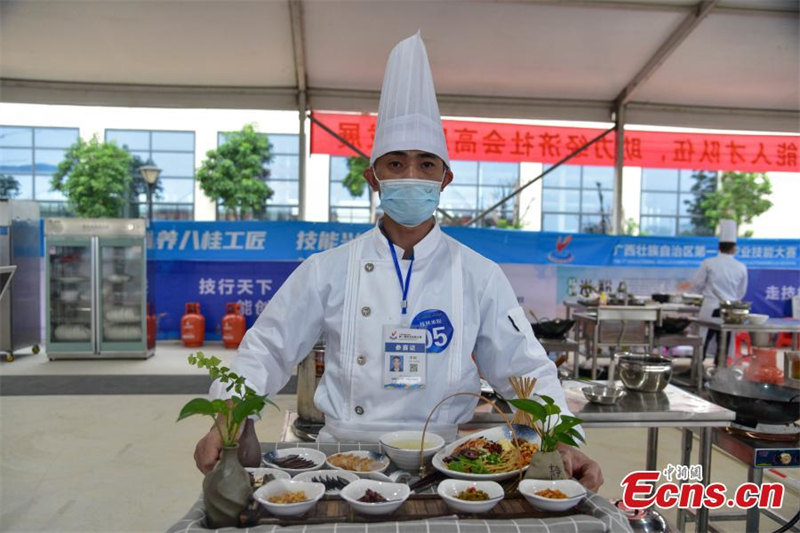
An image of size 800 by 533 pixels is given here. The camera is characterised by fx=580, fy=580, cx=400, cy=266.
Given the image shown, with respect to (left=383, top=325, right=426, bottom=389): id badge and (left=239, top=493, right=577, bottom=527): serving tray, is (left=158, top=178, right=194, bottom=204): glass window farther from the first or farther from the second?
(left=239, top=493, right=577, bottom=527): serving tray

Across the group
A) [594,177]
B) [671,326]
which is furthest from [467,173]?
[671,326]

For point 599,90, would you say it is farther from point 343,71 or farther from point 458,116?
point 343,71

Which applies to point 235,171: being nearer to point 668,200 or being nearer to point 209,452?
point 668,200

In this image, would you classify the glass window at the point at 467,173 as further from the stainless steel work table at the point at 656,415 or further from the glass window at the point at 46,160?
the stainless steel work table at the point at 656,415

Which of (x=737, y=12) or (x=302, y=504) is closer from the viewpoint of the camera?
(x=302, y=504)

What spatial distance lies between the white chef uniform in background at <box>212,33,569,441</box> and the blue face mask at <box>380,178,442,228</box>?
89mm

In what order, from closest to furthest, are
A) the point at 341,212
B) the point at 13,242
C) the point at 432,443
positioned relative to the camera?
the point at 432,443 < the point at 13,242 < the point at 341,212

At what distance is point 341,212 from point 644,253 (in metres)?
14.1

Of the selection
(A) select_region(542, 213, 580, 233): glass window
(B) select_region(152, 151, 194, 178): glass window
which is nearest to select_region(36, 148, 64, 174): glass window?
(B) select_region(152, 151, 194, 178): glass window

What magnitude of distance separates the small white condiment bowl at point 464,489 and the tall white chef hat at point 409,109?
941 mm

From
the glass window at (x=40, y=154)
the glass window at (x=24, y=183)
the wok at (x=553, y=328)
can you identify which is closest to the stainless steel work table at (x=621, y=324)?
the wok at (x=553, y=328)

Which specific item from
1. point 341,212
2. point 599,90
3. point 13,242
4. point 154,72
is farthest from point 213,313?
point 341,212

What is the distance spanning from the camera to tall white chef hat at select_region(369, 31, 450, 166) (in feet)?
5.63

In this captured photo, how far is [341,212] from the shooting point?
20.5m
